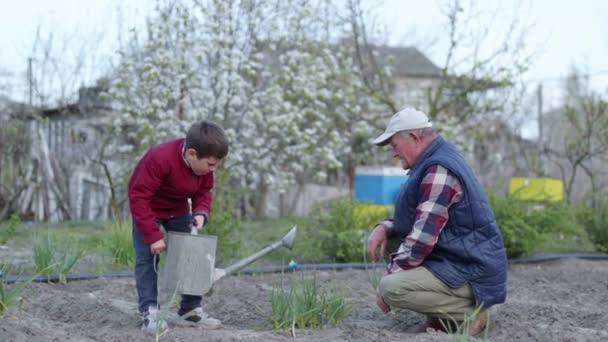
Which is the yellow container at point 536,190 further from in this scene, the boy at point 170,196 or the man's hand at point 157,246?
the man's hand at point 157,246

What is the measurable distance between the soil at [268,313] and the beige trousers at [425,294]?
0.53 feet

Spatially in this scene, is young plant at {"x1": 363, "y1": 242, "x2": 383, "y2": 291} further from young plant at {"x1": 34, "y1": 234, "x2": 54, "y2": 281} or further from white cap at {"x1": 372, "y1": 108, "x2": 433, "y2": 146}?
young plant at {"x1": 34, "y1": 234, "x2": 54, "y2": 281}

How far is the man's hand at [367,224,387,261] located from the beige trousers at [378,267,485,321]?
221 mm

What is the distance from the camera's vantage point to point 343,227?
595 cm

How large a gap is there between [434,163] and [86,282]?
2853mm

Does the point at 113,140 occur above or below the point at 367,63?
below

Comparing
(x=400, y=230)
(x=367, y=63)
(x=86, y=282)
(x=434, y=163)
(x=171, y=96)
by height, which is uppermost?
(x=367, y=63)

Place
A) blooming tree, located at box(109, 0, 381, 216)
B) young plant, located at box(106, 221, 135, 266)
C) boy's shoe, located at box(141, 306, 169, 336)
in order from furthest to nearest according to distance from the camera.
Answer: blooming tree, located at box(109, 0, 381, 216) < young plant, located at box(106, 221, 135, 266) < boy's shoe, located at box(141, 306, 169, 336)

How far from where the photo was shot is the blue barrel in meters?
10.3

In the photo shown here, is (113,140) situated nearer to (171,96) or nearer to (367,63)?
(171,96)

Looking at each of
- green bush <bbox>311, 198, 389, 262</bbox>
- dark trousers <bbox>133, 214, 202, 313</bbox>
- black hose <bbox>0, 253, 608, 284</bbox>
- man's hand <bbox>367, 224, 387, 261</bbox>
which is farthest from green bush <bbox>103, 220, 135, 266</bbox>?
man's hand <bbox>367, 224, 387, 261</bbox>

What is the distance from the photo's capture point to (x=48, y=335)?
2865 mm

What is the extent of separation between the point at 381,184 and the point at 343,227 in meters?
4.45

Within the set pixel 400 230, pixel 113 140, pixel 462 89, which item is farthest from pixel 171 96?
pixel 400 230
